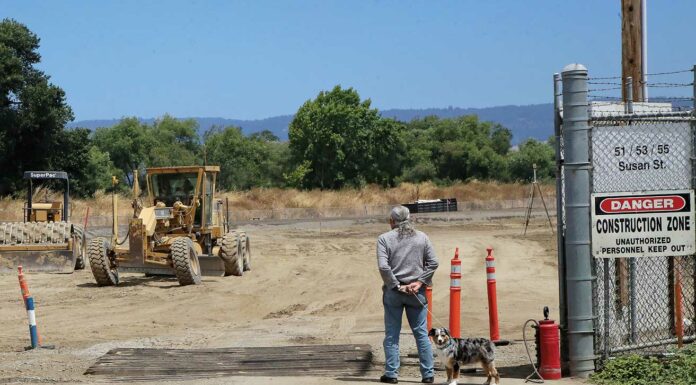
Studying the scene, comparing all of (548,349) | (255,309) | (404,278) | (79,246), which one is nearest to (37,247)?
(79,246)

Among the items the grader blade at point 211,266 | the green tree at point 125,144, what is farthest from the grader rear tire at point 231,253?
the green tree at point 125,144

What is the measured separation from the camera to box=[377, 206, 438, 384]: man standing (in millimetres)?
10680

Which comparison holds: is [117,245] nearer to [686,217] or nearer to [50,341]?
[50,341]

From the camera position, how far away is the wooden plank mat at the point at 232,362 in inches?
466

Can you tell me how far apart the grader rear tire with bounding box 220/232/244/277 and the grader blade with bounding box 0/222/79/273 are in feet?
14.1

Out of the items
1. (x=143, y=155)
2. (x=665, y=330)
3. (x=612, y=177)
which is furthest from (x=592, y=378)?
(x=143, y=155)

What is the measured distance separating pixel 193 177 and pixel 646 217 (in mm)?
15048

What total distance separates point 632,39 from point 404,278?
554cm

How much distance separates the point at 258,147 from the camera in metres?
102

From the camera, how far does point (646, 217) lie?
11047mm

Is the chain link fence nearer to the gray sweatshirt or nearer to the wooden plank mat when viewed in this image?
the gray sweatshirt

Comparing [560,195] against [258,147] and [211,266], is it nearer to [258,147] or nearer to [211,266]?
[211,266]

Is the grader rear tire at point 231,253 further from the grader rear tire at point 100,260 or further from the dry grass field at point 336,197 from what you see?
the dry grass field at point 336,197

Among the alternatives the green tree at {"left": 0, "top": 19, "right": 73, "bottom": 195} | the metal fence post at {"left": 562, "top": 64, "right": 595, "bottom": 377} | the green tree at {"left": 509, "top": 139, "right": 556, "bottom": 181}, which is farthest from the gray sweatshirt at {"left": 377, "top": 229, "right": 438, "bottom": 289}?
the green tree at {"left": 509, "top": 139, "right": 556, "bottom": 181}
